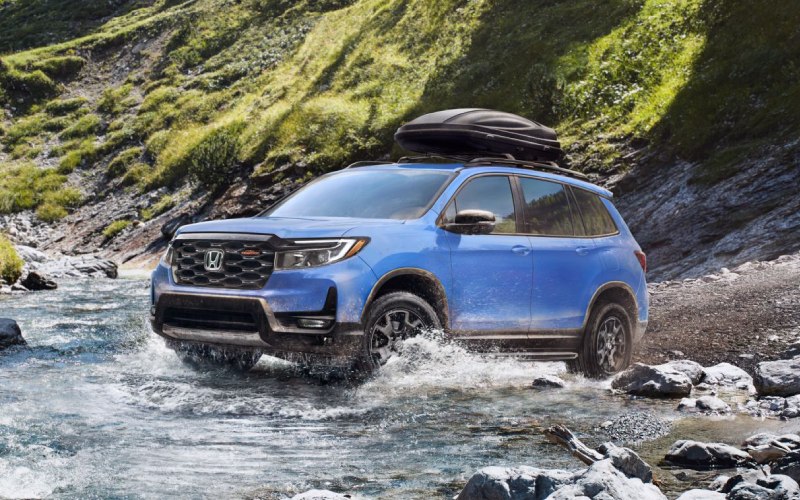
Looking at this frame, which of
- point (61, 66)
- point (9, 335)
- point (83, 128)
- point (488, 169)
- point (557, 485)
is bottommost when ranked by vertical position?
point (9, 335)

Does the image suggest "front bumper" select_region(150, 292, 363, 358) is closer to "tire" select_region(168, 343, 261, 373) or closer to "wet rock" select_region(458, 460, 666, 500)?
"tire" select_region(168, 343, 261, 373)

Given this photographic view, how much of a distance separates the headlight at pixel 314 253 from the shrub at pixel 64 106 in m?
47.8

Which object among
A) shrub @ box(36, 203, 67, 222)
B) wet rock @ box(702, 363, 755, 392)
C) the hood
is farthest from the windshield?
shrub @ box(36, 203, 67, 222)

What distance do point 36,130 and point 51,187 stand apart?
373 inches

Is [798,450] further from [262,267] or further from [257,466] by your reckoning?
[262,267]

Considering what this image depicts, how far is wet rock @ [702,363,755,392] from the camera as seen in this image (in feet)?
27.8

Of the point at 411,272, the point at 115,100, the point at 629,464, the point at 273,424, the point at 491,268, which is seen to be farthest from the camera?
the point at 115,100

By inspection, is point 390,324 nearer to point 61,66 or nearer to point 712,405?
point 712,405

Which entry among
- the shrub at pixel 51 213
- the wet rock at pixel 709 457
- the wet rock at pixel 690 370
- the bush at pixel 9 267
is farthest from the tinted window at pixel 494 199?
the shrub at pixel 51 213

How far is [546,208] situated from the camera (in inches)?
352

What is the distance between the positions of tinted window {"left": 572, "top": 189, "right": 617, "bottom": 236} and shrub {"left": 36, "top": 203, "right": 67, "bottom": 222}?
33.6 metres

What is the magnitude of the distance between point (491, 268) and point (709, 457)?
3.07 m

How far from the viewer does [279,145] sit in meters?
34.8

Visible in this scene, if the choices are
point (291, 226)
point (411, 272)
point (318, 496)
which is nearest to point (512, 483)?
point (318, 496)
